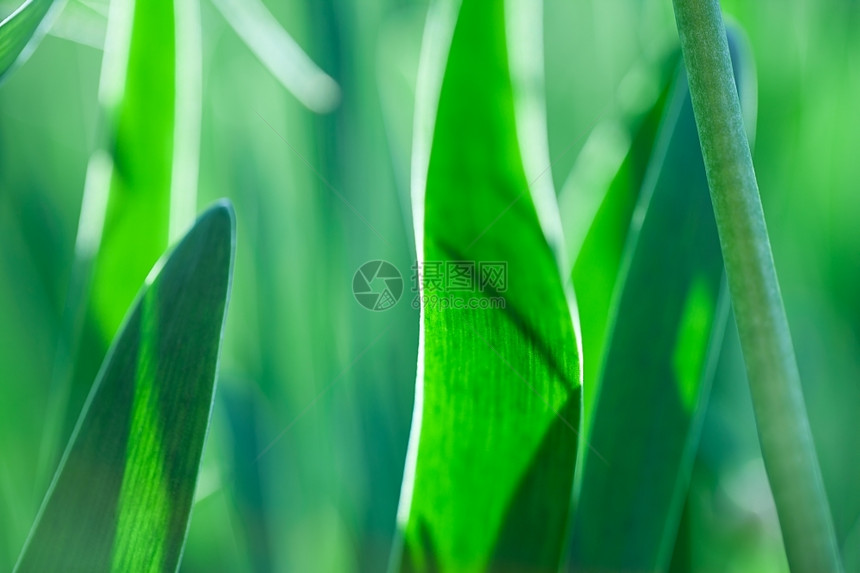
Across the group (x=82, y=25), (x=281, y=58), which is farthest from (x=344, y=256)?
(x=82, y=25)

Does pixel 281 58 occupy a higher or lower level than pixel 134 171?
higher

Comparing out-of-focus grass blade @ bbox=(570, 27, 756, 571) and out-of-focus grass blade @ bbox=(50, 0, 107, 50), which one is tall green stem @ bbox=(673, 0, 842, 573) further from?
out-of-focus grass blade @ bbox=(50, 0, 107, 50)

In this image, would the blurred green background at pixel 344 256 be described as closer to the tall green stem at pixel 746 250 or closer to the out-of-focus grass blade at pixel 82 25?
the out-of-focus grass blade at pixel 82 25

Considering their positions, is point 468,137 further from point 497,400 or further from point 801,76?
point 801,76

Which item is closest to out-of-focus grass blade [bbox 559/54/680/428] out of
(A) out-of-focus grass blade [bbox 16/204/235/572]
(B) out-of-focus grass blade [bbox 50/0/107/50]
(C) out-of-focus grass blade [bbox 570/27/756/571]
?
(C) out-of-focus grass blade [bbox 570/27/756/571]

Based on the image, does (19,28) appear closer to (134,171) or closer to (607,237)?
(134,171)

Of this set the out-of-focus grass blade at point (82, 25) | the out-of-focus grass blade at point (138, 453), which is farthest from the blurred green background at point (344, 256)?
the out-of-focus grass blade at point (138, 453)

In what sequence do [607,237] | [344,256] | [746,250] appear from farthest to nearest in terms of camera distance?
1. [344,256]
2. [607,237]
3. [746,250]
